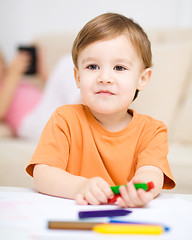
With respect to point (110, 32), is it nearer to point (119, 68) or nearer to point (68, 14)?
point (119, 68)

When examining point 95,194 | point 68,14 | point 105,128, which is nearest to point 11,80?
point 68,14

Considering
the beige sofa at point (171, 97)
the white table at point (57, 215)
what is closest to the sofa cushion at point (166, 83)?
the beige sofa at point (171, 97)

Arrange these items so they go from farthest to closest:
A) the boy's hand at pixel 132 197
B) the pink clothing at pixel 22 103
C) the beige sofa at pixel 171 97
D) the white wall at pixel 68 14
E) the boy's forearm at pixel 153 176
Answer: the white wall at pixel 68 14
the pink clothing at pixel 22 103
the beige sofa at pixel 171 97
the boy's forearm at pixel 153 176
the boy's hand at pixel 132 197

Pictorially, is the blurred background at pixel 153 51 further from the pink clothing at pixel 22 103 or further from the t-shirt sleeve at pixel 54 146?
the t-shirt sleeve at pixel 54 146

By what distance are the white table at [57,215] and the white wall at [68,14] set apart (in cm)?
187

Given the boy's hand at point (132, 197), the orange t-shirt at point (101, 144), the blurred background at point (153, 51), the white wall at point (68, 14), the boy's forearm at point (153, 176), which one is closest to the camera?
the boy's hand at point (132, 197)

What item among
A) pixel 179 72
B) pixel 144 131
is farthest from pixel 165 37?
pixel 144 131

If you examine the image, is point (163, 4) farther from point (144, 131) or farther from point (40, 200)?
point (40, 200)

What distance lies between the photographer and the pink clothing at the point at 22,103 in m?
1.88

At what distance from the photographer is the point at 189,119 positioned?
4.95 ft

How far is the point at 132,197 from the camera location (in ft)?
1.87

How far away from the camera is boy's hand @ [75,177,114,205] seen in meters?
0.59

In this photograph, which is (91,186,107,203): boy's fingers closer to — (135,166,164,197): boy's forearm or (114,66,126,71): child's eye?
(135,166,164,197): boy's forearm

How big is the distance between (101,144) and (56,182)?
7.1 inches
